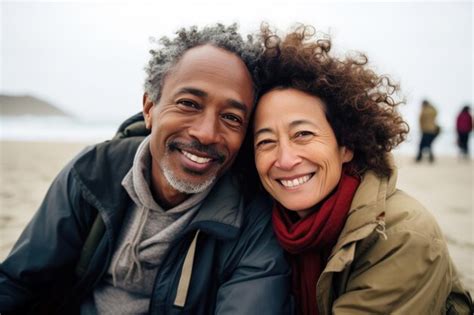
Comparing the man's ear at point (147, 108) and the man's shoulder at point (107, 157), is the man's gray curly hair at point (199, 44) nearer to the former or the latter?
the man's ear at point (147, 108)

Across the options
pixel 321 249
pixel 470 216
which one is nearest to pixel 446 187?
pixel 470 216

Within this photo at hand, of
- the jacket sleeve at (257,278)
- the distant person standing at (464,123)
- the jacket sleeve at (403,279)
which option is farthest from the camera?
the distant person standing at (464,123)

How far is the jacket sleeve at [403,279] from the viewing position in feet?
5.47

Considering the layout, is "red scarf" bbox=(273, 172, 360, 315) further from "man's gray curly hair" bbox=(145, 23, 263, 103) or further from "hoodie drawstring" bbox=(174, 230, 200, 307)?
"man's gray curly hair" bbox=(145, 23, 263, 103)

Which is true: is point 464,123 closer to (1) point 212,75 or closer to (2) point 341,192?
(2) point 341,192

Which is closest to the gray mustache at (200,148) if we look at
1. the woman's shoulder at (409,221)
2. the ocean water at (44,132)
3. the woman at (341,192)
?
the woman at (341,192)

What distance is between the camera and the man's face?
80.9 inches

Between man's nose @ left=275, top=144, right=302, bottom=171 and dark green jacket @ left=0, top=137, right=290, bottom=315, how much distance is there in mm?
375

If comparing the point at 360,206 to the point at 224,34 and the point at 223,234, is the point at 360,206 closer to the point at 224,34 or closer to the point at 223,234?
the point at 223,234

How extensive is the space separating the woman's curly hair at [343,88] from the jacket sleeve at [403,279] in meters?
0.49

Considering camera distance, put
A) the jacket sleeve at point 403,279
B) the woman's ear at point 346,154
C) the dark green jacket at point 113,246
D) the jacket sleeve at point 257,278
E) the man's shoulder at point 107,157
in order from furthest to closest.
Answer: the man's shoulder at point 107,157
the woman's ear at point 346,154
the dark green jacket at point 113,246
the jacket sleeve at point 257,278
the jacket sleeve at point 403,279

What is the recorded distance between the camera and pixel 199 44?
224 centimetres

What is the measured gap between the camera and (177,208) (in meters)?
2.23

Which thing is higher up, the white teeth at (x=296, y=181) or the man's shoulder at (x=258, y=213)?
the white teeth at (x=296, y=181)
